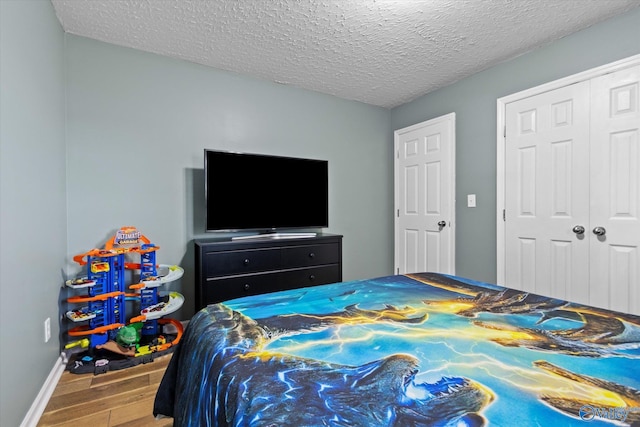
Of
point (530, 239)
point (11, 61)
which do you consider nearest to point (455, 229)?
point (530, 239)

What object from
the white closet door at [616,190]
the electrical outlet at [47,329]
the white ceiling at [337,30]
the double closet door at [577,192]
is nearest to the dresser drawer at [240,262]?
the electrical outlet at [47,329]

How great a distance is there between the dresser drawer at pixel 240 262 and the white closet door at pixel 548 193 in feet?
7.17

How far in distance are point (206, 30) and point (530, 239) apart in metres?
3.17

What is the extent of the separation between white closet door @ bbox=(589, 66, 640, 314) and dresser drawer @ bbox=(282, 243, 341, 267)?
6.80 feet

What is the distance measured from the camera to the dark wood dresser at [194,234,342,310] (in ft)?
8.05

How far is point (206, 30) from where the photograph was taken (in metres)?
2.29

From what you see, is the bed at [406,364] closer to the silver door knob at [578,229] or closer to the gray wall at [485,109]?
the silver door knob at [578,229]

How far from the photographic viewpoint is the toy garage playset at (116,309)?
2.12 m

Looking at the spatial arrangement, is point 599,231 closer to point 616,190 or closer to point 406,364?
point 616,190

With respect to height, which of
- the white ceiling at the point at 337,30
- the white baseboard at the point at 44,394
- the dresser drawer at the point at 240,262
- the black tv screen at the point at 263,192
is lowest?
the white baseboard at the point at 44,394

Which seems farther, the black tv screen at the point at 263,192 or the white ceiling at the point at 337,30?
the black tv screen at the point at 263,192

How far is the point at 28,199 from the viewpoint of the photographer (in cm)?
158

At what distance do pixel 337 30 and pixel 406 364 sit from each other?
7.70ft

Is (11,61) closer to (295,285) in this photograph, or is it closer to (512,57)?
(295,285)
